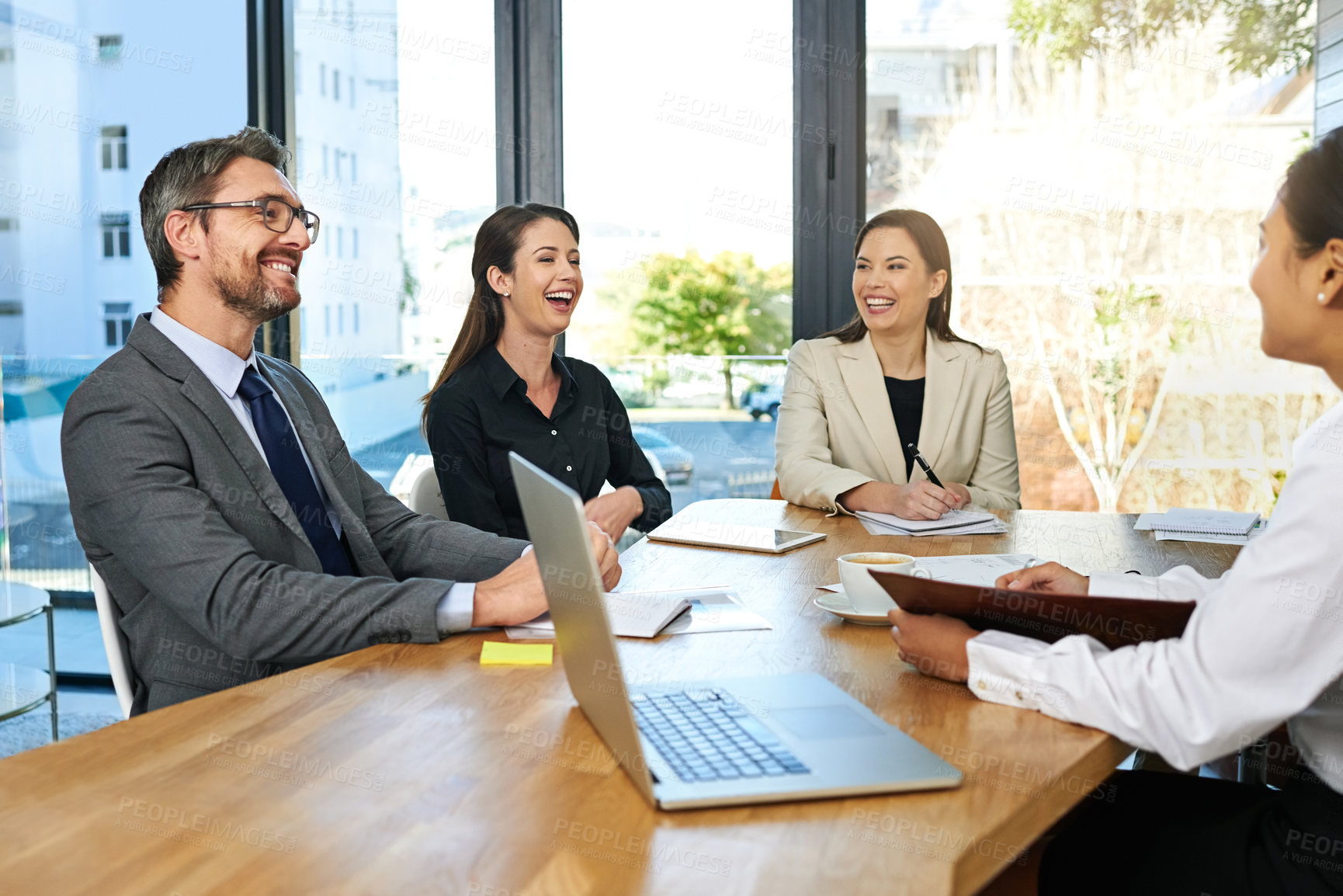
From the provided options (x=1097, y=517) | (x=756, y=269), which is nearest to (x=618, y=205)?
(x=756, y=269)

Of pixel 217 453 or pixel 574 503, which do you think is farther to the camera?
pixel 217 453

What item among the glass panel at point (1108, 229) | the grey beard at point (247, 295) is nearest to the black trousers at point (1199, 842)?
the grey beard at point (247, 295)

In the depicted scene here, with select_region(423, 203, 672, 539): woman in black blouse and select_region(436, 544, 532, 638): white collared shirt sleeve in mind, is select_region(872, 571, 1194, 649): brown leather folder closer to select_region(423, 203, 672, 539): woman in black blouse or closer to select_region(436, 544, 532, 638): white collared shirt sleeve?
select_region(436, 544, 532, 638): white collared shirt sleeve

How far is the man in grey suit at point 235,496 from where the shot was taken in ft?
4.56

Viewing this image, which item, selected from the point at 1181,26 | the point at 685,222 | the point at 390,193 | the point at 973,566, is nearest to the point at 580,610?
the point at 973,566

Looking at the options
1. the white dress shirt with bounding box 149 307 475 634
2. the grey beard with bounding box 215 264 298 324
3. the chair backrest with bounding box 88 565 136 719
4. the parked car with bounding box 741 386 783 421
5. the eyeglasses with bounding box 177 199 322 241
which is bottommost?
the chair backrest with bounding box 88 565 136 719

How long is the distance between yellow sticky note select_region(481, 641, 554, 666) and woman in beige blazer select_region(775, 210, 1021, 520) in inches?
54.3

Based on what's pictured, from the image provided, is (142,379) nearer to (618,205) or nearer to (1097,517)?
(1097,517)

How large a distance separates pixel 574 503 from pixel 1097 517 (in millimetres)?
1892

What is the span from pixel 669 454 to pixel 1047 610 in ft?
9.26

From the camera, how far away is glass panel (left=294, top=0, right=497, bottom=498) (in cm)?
372

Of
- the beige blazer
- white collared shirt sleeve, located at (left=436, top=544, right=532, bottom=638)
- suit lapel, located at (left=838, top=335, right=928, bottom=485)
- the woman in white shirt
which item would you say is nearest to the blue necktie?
white collared shirt sleeve, located at (left=436, top=544, right=532, bottom=638)

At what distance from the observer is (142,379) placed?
1.54 m

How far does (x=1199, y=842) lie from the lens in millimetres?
1203
